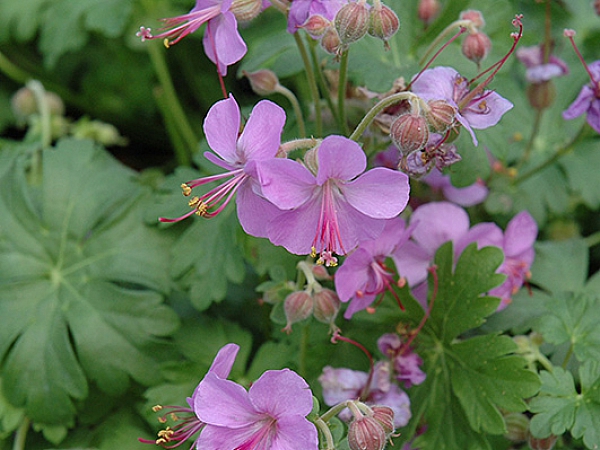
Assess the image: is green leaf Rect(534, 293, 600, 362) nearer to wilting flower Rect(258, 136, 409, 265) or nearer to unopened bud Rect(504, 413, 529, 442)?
unopened bud Rect(504, 413, 529, 442)

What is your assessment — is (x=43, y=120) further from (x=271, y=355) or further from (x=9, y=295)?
(x=271, y=355)

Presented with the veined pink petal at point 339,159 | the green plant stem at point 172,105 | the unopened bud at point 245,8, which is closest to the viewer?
the veined pink petal at point 339,159

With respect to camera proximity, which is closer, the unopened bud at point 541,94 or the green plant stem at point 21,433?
the green plant stem at point 21,433

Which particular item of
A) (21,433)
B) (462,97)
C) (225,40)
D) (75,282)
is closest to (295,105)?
(225,40)

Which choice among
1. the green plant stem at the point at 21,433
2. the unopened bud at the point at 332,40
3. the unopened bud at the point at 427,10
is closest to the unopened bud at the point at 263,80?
the unopened bud at the point at 332,40

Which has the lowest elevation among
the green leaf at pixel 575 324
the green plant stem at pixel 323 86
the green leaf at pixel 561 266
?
the green leaf at pixel 561 266

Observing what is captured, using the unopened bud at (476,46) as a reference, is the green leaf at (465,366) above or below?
below

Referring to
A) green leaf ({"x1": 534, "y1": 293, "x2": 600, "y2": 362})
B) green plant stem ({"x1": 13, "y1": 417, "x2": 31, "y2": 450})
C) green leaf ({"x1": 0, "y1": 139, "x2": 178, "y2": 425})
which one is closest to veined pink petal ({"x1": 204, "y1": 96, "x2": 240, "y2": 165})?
green leaf ({"x1": 0, "y1": 139, "x2": 178, "y2": 425})

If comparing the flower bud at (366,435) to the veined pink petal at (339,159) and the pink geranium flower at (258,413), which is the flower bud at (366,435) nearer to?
the pink geranium flower at (258,413)

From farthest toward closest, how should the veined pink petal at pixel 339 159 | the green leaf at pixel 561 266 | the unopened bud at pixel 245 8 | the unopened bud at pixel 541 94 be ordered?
the unopened bud at pixel 541 94 → the green leaf at pixel 561 266 → the unopened bud at pixel 245 8 → the veined pink petal at pixel 339 159
